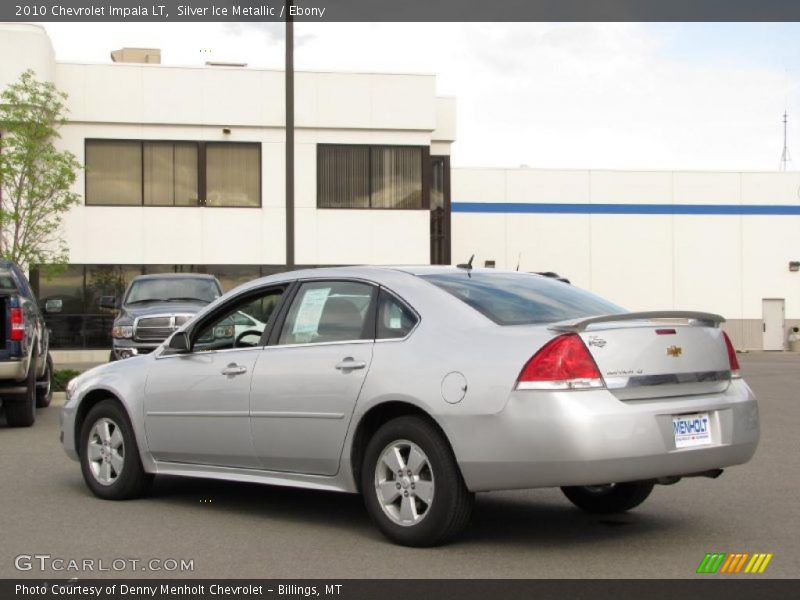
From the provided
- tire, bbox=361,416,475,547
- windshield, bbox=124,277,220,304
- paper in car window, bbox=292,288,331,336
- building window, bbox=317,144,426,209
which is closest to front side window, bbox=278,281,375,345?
paper in car window, bbox=292,288,331,336

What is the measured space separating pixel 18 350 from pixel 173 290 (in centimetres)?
657

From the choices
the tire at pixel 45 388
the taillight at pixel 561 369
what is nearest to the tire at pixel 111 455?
the taillight at pixel 561 369

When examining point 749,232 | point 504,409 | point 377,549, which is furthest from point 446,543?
point 749,232

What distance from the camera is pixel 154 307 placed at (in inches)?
755

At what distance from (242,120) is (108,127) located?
380 cm

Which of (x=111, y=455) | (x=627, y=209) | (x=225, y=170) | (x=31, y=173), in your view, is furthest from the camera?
(x=627, y=209)

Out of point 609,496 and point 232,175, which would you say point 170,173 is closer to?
point 232,175

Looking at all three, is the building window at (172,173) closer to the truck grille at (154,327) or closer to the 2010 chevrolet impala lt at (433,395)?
the truck grille at (154,327)

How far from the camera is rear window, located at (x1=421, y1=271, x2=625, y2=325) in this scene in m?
7.10

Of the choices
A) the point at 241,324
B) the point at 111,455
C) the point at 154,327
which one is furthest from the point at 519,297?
the point at 154,327

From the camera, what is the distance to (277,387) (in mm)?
7602

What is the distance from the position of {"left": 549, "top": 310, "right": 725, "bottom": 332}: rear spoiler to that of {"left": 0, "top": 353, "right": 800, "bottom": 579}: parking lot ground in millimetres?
1248

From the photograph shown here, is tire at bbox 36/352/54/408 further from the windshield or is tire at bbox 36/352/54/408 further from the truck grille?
the windshield
